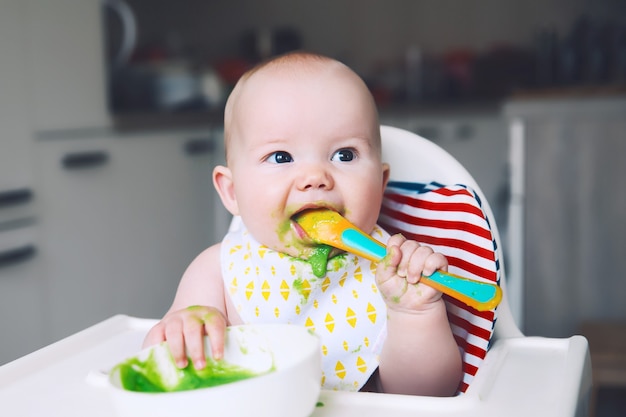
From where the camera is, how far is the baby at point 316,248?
0.79 meters

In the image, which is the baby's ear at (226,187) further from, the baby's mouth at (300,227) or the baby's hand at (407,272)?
the baby's hand at (407,272)

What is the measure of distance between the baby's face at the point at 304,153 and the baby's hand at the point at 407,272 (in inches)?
4.1

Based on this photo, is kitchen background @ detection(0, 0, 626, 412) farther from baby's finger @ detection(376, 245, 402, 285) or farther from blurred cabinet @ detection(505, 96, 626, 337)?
→ baby's finger @ detection(376, 245, 402, 285)

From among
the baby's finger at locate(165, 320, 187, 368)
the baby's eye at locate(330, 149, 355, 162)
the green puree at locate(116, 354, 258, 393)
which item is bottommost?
the green puree at locate(116, 354, 258, 393)

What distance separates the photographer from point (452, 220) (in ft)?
3.06

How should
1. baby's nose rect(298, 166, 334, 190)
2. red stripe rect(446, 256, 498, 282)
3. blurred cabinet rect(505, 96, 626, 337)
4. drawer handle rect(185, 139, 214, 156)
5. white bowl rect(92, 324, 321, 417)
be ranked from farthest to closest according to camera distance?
1. drawer handle rect(185, 139, 214, 156)
2. blurred cabinet rect(505, 96, 626, 337)
3. red stripe rect(446, 256, 498, 282)
4. baby's nose rect(298, 166, 334, 190)
5. white bowl rect(92, 324, 321, 417)

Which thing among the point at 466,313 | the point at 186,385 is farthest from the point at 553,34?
the point at 186,385

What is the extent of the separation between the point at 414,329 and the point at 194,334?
244 millimetres

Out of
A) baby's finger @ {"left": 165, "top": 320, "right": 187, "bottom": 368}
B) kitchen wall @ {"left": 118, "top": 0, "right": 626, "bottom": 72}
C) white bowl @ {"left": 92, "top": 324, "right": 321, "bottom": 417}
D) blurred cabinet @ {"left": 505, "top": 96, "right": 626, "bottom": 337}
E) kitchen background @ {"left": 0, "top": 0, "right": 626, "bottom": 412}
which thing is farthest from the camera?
kitchen wall @ {"left": 118, "top": 0, "right": 626, "bottom": 72}

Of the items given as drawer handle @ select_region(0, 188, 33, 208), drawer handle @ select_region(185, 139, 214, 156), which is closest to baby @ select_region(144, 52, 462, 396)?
drawer handle @ select_region(0, 188, 33, 208)

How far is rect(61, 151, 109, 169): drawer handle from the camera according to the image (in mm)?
2012

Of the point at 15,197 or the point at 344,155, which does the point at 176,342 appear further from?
the point at 15,197

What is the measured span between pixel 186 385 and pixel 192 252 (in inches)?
77.3

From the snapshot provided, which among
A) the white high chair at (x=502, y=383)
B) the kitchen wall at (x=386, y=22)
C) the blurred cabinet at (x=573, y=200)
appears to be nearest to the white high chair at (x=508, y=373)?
the white high chair at (x=502, y=383)
